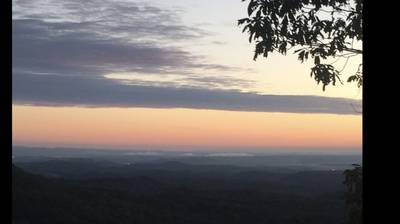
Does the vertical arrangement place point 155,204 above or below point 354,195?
below

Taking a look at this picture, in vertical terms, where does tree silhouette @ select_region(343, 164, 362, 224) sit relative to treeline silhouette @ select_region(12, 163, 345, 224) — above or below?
above

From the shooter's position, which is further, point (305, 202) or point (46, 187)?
point (305, 202)

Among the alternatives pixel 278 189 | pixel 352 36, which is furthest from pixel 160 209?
pixel 352 36

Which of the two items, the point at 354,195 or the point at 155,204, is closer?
the point at 354,195

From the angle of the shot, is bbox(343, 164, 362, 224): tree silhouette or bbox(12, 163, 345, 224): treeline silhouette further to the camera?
bbox(12, 163, 345, 224): treeline silhouette

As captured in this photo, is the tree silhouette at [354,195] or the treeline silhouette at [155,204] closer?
the tree silhouette at [354,195]

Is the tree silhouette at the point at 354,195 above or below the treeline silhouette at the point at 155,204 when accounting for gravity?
above
